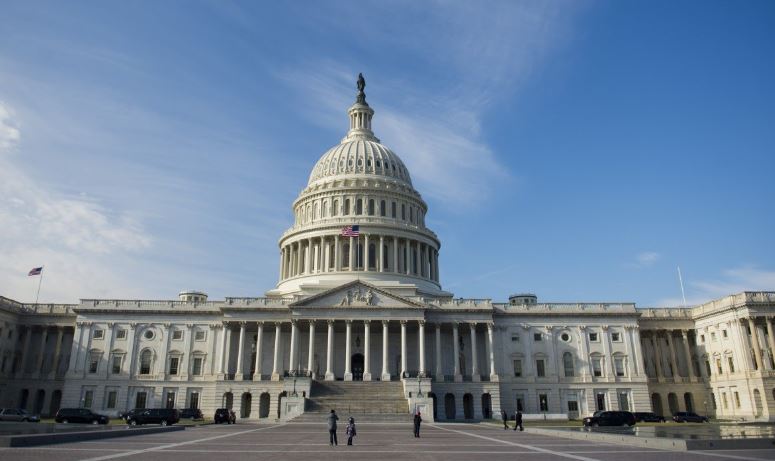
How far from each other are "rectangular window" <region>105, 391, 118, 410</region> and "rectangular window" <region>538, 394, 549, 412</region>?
182ft

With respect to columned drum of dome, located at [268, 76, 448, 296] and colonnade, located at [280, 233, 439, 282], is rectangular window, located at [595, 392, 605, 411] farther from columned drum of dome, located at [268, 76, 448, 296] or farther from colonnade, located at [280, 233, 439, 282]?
colonnade, located at [280, 233, 439, 282]

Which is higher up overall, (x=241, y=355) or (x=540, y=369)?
(x=241, y=355)

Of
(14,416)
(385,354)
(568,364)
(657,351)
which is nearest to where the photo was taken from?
(14,416)

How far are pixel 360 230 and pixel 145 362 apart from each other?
1403 inches

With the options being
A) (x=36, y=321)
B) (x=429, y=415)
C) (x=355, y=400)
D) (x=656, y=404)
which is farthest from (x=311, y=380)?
(x=656, y=404)

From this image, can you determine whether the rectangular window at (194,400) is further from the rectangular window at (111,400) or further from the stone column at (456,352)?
the stone column at (456,352)

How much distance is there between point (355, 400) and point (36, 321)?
49736 millimetres

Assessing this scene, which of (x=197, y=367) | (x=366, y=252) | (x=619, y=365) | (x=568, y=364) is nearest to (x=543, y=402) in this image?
(x=568, y=364)

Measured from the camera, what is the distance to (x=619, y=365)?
76.7 meters

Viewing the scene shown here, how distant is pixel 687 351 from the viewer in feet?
259

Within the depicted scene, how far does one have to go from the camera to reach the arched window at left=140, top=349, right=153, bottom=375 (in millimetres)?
75688

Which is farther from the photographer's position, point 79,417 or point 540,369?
point 540,369

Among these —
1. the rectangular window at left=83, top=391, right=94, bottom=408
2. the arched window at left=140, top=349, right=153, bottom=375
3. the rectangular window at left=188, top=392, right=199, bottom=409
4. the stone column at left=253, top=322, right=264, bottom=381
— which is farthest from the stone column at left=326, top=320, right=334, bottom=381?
the rectangular window at left=83, top=391, right=94, bottom=408

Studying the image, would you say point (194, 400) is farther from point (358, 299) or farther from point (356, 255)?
point (356, 255)
